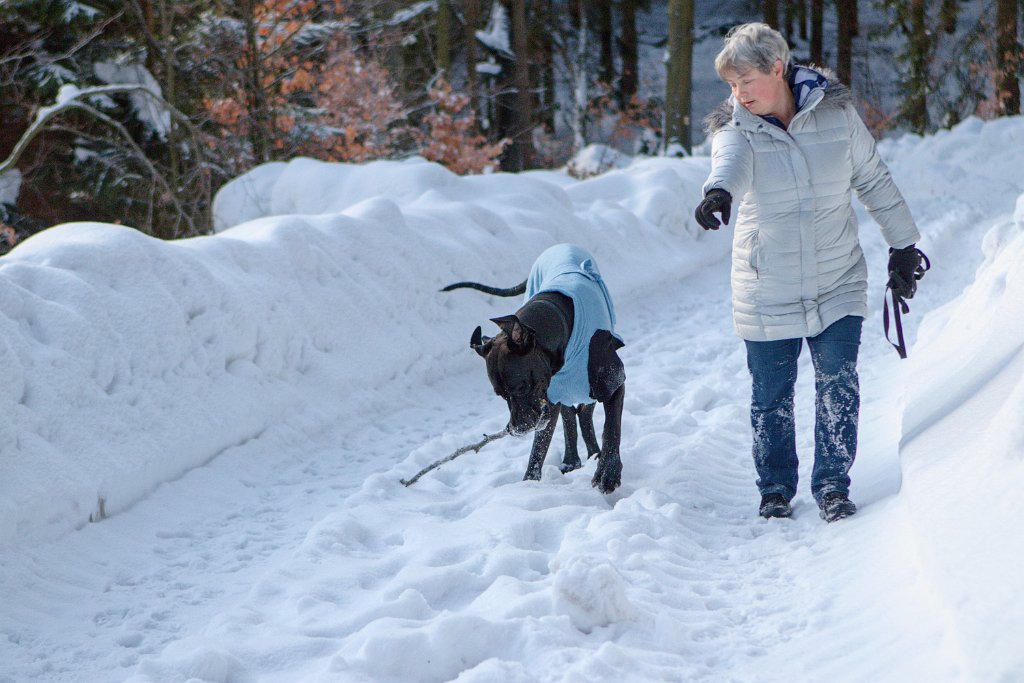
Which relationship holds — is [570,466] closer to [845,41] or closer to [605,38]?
[845,41]

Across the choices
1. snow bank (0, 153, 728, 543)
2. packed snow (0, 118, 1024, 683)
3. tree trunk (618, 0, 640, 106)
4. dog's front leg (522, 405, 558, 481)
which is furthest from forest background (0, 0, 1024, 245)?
dog's front leg (522, 405, 558, 481)

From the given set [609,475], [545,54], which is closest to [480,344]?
[609,475]

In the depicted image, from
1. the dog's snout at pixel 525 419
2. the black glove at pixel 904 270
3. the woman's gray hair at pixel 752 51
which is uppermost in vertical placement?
the woman's gray hair at pixel 752 51

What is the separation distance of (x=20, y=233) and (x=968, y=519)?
1353 centimetres

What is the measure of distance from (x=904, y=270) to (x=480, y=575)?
1.99 m

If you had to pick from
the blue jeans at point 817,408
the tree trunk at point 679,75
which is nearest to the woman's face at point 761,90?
the blue jeans at point 817,408

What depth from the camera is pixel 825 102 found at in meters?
3.50

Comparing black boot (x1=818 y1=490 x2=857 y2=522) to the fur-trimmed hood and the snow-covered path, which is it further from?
the fur-trimmed hood

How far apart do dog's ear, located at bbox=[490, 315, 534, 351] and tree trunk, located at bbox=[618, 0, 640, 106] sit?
23629mm

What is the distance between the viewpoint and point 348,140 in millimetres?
13844

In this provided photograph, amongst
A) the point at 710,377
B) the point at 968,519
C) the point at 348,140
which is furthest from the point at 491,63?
the point at 968,519

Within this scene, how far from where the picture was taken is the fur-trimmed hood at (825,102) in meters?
3.49

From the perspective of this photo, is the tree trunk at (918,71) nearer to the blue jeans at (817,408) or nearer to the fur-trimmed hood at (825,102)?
the fur-trimmed hood at (825,102)

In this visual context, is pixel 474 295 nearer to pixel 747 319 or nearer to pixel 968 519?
pixel 747 319
